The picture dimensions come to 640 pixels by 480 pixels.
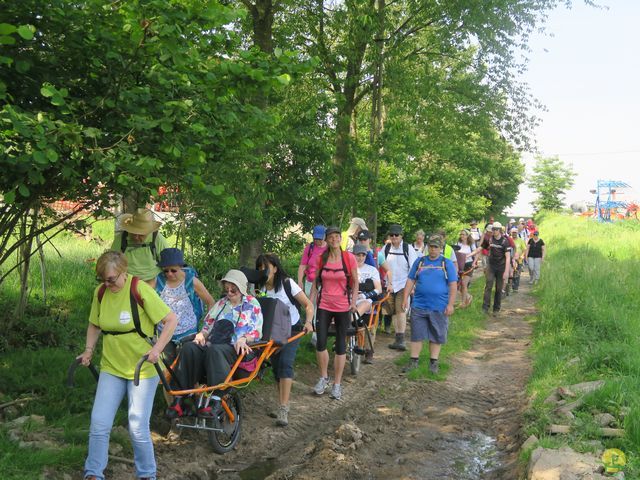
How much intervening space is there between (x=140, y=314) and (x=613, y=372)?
573cm

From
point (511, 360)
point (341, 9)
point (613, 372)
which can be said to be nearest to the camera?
point (613, 372)

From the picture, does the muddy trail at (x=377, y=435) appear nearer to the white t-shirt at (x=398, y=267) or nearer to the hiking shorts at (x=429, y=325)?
the hiking shorts at (x=429, y=325)

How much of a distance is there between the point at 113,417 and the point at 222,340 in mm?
1707

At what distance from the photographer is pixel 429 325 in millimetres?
9750

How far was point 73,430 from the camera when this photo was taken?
6141 millimetres

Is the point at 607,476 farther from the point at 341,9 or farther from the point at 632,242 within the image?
the point at 632,242

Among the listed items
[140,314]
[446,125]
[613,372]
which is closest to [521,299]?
[446,125]

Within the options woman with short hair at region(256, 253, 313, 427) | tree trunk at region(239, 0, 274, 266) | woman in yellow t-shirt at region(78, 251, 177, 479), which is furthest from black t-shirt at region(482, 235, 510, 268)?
woman in yellow t-shirt at region(78, 251, 177, 479)

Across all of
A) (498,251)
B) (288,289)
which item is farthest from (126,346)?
(498,251)

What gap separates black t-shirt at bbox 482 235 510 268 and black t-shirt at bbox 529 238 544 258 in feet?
18.3

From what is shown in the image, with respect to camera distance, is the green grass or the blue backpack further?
the green grass

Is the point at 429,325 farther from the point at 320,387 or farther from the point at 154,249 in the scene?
the point at 154,249

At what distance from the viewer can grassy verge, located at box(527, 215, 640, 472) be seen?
20.4 ft

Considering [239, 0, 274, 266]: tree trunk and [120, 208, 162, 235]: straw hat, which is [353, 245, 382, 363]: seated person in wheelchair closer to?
[239, 0, 274, 266]: tree trunk
